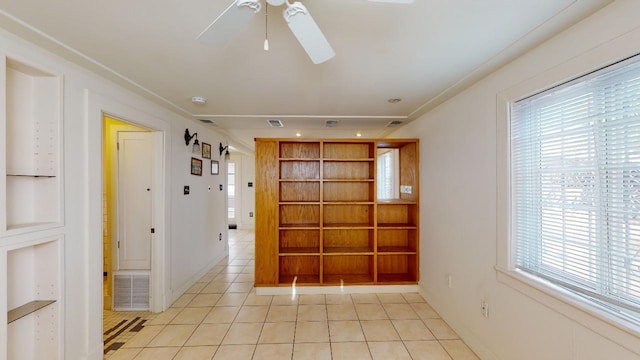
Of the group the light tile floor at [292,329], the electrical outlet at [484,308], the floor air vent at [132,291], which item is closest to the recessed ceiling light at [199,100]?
the floor air vent at [132,291]

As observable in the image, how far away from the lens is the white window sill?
1.24 m

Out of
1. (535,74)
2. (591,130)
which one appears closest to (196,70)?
(535,74)

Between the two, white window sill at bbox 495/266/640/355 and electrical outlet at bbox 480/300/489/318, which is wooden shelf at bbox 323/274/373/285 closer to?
electrical outlet at bbox 480/300/489/318

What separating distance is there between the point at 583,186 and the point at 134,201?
4.05m

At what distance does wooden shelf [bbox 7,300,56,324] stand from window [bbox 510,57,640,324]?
3.34 metres

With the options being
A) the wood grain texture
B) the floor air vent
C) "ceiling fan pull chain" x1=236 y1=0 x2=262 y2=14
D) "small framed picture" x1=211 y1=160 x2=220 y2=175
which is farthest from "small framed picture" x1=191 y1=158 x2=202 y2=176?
"ceiling fan pull chain" x1=236 y1=0 x2=262 y2=14

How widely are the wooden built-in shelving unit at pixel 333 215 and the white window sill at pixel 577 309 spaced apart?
178 centimetres

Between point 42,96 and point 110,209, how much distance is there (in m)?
1.69

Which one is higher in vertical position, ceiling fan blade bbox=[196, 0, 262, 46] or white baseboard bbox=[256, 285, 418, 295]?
ceiling fan blade bbox=[196, 0, 262, 46]

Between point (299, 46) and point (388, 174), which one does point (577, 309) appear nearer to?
point (299, 46)

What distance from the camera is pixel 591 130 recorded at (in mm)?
1424

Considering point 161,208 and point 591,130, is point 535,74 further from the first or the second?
point 161,208

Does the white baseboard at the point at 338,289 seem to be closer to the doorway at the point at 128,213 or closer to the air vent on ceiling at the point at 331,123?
the doorway at the point at 128,213

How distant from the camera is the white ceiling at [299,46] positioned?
135 centimetres
